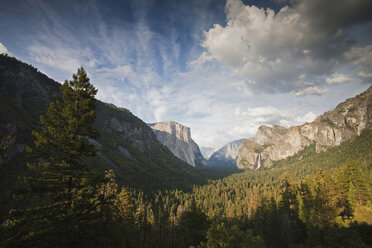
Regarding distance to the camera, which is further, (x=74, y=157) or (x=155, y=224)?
(x=155, y=224)

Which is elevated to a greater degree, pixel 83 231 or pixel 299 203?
pixel 83 231

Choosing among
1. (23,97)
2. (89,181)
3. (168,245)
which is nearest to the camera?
(89,181)

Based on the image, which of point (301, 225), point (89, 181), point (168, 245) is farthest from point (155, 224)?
point (89, 181)

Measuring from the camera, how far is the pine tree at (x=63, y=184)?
9797 mm

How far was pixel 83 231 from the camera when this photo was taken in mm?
11516

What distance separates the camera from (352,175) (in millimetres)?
38250

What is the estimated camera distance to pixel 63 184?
11.9 meters

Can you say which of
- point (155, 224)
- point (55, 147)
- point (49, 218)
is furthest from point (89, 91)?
point (155, 224)

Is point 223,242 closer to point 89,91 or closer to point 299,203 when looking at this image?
point 89,91

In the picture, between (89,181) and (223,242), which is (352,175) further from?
(89,181)

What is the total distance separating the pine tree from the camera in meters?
9.80

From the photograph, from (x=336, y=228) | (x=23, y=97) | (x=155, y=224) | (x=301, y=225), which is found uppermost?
(x=23, y=97)

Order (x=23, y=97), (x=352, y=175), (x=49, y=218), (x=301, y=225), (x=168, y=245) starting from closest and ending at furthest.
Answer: (x=49, y=218) < (x=352, y=175) < (x=301, y=225) < (x=168, y=245) < (x=23, y=97)

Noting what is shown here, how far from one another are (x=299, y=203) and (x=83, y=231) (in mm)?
53552
